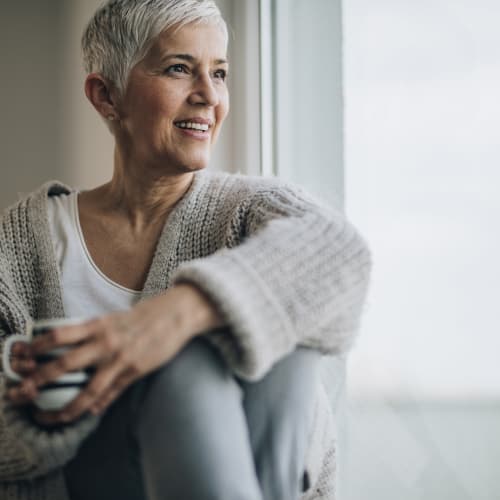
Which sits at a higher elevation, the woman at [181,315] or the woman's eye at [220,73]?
the woman's eye at [220,73]

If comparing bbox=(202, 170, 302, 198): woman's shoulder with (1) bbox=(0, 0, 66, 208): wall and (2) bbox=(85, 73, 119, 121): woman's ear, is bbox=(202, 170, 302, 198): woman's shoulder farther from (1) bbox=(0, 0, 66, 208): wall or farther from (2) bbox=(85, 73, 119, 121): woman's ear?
(1) bbox=(0, 0, 66, 208): wall

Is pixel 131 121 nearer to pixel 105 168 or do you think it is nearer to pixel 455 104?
pixel 455 104

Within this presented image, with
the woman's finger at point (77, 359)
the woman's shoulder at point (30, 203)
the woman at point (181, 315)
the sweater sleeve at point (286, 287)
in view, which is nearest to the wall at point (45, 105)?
the woman's shoulder at point (30, 203)

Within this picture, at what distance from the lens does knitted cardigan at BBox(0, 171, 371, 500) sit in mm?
769

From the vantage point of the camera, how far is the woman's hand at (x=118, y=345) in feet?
2.40

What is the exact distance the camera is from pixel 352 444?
Answer: 1.54 metres

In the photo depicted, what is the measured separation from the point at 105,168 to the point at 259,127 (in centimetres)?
51

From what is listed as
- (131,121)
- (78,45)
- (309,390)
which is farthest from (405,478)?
(78,45)

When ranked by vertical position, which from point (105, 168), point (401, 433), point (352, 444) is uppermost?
point (105, 168)

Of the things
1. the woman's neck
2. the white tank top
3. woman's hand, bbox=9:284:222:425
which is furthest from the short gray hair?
woman's hand, bbox=9:284:222:425

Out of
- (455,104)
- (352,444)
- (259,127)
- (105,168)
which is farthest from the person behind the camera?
(105,168)

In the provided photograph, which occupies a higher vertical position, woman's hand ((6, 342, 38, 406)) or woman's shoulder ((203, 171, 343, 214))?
woman's shoulder ((203, 171, 343, 214))

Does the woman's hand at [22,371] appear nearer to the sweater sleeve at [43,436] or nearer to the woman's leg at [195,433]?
the sweater sleeve at [43,436]

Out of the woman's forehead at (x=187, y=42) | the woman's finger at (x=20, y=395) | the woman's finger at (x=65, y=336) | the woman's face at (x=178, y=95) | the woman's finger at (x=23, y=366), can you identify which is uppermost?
the woman's forehead at (x=187, y=42)
